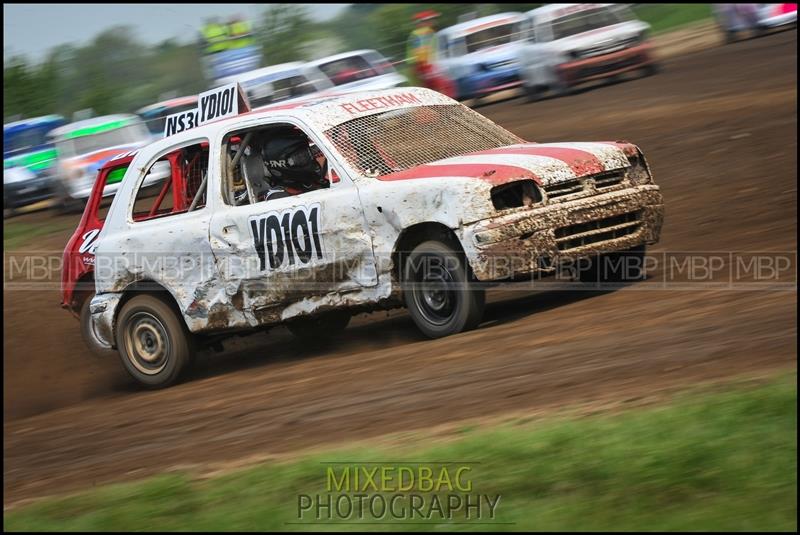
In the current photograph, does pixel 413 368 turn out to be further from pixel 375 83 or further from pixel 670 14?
pixel 670 14

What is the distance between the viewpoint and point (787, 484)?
13.6 ft

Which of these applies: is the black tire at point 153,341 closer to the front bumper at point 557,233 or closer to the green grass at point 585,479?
the front bumper at point 557,233

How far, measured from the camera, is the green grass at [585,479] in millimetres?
4129

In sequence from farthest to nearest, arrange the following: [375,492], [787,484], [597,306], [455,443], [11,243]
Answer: [11,243] → [597,306] → [455,443] → [375,492] → [787,484]

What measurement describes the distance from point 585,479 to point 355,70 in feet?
62.4

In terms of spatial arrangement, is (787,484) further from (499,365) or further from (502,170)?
(502,170)

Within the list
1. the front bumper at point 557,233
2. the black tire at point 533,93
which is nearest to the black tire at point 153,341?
the front bumper at point 557,233

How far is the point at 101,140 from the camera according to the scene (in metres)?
22.5

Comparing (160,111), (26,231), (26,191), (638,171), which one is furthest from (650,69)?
(638,171)

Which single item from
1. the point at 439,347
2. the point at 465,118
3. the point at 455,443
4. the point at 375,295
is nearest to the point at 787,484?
the point at 455,443

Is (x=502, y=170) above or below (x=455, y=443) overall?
above

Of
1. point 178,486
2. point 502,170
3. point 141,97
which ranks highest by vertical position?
point 141,97

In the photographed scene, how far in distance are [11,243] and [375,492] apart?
1516 centimetres

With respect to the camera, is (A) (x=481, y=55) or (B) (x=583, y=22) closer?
(B) (x=583, y=22)
